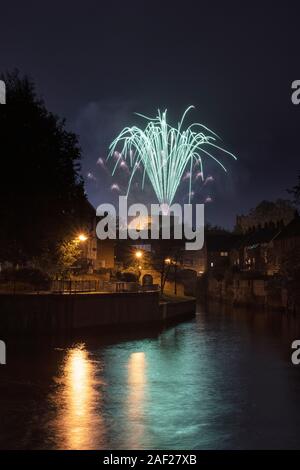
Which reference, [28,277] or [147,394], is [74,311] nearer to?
[28,277]

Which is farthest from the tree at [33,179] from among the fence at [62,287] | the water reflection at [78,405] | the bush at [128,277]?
the bush at [128,277]

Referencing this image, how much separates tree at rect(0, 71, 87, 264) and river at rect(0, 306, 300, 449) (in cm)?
824

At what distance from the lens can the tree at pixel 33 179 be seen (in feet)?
145

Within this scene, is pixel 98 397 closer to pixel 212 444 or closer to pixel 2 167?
pixel 212 444

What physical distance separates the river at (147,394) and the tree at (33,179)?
8.24 m

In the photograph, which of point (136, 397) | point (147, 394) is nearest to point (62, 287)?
point (147, 394)

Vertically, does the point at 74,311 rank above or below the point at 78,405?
above

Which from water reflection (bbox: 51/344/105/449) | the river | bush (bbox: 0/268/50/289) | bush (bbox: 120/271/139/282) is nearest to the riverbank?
the river

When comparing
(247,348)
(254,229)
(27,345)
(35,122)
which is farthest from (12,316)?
(254,229)

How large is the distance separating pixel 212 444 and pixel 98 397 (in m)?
8.13

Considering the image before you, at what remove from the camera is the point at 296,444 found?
19969mm

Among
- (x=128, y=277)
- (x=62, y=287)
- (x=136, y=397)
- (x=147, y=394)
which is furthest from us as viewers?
(x=128, y=277)

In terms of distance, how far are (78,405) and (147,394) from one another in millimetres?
3941

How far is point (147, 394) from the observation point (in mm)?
27734
